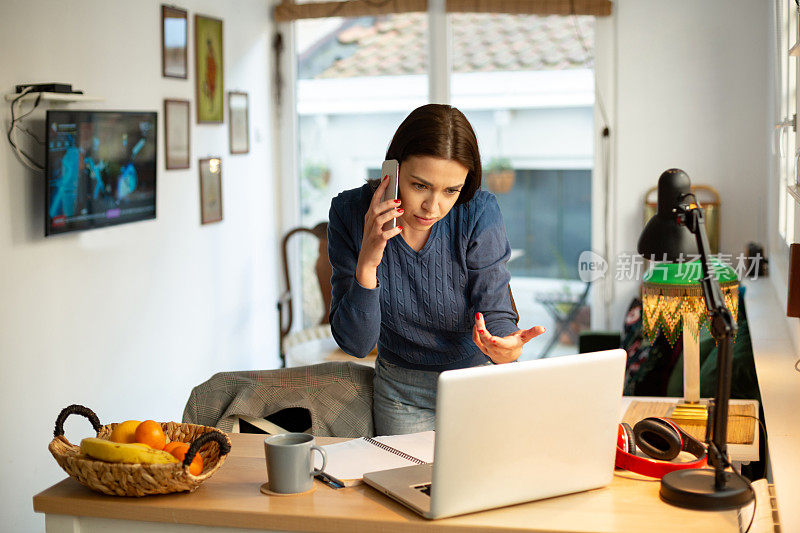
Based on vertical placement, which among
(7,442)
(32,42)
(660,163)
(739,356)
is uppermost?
(32,42)

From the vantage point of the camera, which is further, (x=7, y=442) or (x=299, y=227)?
(x=299, y=227)

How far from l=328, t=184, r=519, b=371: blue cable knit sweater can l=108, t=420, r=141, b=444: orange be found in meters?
0.55

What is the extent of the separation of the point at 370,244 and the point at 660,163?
10.2ft

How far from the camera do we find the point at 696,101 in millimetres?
4496

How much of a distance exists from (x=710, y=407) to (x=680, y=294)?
0.69m

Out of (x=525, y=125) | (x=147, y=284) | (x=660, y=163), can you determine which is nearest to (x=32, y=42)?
(x=147, y=284)

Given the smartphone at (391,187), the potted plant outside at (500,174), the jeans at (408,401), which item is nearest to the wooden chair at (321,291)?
the potted plant outside at (500,174)

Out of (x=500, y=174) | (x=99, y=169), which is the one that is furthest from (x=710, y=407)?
(x=500, y=174)

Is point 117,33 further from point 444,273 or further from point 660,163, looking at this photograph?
point 660,163

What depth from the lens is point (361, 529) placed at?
141 centimetres

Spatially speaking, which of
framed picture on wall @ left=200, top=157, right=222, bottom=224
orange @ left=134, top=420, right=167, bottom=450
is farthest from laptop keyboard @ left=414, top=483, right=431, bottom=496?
framed picture on wall @ left=200, top=157, right=222, bottom=224

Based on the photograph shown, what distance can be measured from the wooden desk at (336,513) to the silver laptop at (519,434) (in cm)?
2

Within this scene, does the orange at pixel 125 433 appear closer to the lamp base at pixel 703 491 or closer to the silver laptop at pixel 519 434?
the silver laptop at pixel 519 434

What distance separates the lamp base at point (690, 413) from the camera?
2.18 metres
